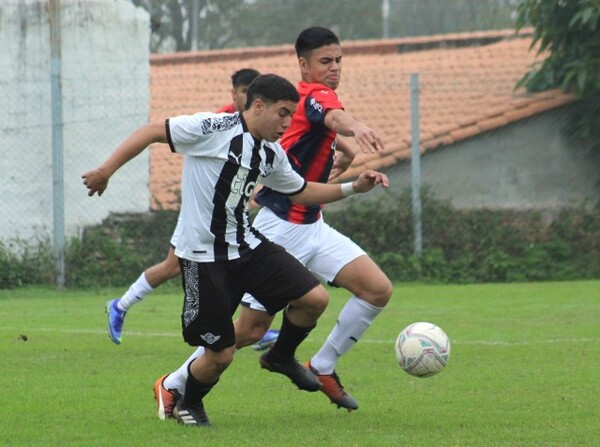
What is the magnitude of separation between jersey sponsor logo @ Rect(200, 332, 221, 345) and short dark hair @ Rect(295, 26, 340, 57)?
2131 mm

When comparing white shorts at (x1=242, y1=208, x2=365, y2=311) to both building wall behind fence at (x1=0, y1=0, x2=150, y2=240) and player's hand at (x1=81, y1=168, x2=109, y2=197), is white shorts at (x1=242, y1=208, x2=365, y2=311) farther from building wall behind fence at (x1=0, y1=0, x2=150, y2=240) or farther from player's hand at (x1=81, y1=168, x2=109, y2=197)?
building wall behind fence at (x1=0, y1=0, x2=150, y2=240)

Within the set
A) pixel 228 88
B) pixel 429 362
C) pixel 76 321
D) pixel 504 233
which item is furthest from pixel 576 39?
pixel 429 362

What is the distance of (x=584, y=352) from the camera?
31.0ft

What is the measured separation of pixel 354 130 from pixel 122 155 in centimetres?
131

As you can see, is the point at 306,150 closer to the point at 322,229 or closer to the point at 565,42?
the point at 322,229

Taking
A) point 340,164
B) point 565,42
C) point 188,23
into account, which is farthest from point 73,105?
point 188,23

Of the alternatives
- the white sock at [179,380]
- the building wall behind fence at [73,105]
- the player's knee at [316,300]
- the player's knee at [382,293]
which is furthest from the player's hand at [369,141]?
the building wall behind fence at [73,105]

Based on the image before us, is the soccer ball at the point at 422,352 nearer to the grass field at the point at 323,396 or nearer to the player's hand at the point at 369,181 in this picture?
the grass field at the point at 323,396

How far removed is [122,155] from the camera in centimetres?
623

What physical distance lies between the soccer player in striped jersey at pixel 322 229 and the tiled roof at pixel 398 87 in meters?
9.22

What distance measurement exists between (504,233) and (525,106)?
2012 mm

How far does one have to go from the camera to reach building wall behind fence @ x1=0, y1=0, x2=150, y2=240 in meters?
16.5

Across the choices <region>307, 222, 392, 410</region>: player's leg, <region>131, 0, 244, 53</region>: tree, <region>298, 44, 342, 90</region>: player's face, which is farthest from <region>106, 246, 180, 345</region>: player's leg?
<region>131, 0, 244, 53</region>: tree

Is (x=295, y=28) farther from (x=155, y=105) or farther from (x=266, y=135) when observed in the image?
(x=266, y=135)
